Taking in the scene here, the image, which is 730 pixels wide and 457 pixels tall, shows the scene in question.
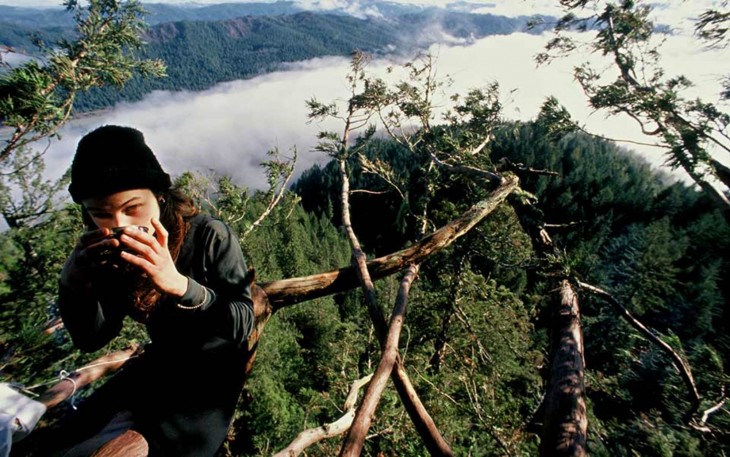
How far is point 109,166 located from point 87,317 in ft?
2.94

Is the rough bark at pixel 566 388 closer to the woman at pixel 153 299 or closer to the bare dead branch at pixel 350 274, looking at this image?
the bare dead branch at pixel 350 274

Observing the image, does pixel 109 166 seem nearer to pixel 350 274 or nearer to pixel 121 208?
pixel 121 208

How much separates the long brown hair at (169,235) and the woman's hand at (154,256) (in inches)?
9.5

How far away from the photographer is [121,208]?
1.77 meters

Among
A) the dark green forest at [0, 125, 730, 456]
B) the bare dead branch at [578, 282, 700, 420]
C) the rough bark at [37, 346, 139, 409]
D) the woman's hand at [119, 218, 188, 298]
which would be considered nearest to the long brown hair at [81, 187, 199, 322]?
the woman's hand at [119, 218, 188, 298]

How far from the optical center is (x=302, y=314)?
33.8m

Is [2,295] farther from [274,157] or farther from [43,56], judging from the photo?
[274,157]

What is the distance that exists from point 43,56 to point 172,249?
190 inches

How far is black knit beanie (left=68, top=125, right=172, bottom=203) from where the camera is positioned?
1.71 metres

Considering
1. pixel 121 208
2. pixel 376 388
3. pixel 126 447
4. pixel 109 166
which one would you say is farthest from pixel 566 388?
pixel 109 166

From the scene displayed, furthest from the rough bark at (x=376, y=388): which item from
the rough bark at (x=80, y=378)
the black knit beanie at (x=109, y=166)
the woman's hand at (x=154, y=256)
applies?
the rough bark at (x=80, y=378)

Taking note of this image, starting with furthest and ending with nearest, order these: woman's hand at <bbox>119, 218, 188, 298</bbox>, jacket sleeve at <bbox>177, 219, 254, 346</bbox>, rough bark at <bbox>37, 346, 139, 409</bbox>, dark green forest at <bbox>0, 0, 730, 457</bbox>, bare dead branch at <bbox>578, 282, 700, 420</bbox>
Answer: dark green forest at <bbox>0, 0, 730, 457</bbox> < bare dead branch at <bbox>578, 282, 700, 420</bbox> < rough bark at <bbox>37, 346, 139, 409</bbox> < jacket sleeve at <bbox>177, 219, 254, 346</bbox> < woman's hand at <bbox>119, 218, 188, 298</bbox>

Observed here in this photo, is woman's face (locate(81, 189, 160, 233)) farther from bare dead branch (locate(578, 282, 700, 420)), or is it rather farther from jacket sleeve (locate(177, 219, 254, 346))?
bare dead branch (locate(578, 282, 700, 420))

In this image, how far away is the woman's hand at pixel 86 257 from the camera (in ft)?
5.20
